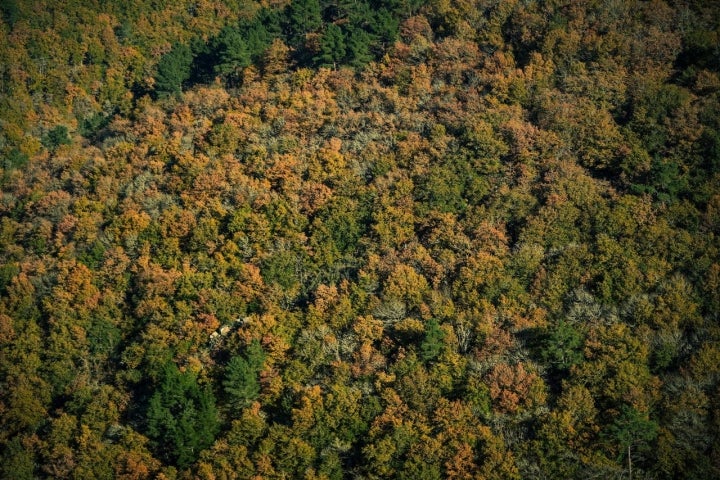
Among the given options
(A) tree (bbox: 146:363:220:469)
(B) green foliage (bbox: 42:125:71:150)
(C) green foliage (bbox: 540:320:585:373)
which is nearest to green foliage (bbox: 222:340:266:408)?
(A) tree (bbox: 146:363:220:469)

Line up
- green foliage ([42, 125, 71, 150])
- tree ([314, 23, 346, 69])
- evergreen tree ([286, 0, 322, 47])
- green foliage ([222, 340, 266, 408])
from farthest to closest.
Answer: green foliage ([42, 125, 71, 150]), evergreen tree ([286, 0, 322, 47]), tree ([314, 23, 346, 69]), green foliage ([222, 340, 266, 408])

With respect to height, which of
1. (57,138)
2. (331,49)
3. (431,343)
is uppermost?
(331,49)

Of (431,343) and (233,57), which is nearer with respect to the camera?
(431,343)

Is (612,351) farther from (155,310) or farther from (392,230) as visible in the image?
(155,310)

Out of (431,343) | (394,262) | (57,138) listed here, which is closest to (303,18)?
(57,138)

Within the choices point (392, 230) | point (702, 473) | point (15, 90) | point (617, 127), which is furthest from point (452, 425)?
point (15, 90)

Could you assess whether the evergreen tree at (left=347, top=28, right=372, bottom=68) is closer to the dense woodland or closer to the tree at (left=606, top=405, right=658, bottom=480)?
the dense woodland

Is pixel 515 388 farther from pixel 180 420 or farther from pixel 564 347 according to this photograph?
pixel 180 420
